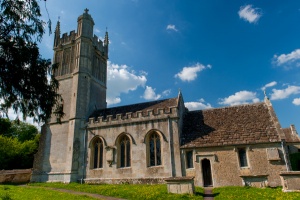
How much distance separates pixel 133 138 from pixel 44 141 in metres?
11.5

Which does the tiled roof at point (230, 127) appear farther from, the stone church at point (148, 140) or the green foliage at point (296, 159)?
the green foliage at point (296, 159)

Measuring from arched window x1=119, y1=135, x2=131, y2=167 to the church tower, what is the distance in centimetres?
425

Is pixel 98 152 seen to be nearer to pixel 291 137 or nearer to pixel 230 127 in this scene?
pixel 230 127

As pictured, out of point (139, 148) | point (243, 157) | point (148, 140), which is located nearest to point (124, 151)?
point (139, 148)

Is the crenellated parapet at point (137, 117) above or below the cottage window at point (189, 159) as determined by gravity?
above

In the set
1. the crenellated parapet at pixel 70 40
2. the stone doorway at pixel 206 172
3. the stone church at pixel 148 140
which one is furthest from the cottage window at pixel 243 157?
the crenellated parapet at pixel 70 40

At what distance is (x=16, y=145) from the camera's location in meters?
39.6

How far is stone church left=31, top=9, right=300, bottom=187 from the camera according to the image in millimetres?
18734

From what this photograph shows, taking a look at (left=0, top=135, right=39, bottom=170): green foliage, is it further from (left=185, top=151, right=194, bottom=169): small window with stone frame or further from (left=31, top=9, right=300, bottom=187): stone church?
(left=185, top=151, right=194, bottom=169): small window with stone frame

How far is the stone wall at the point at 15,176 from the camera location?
24766 millimetres

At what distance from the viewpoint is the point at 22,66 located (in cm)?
1001

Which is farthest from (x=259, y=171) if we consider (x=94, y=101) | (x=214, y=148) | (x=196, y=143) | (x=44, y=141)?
(x=44, y=141)

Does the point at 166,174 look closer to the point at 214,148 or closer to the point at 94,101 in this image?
the point at 214,148

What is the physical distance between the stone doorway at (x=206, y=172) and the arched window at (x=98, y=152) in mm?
10485
